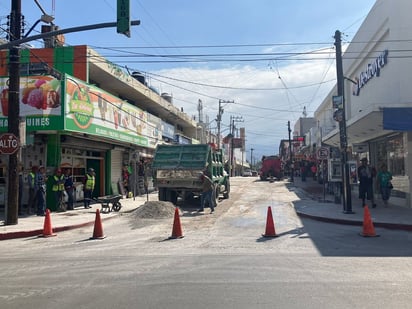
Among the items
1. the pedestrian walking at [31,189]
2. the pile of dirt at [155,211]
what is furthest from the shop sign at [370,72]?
the pedestrian walking at [31,189]

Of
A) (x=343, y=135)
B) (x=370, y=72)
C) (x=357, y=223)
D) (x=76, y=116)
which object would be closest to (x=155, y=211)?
(x=76, y=116)

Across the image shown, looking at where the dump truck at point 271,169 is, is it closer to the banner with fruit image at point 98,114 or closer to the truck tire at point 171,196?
the banner with fruit image at point 98,114

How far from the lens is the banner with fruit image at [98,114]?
58.7 feet

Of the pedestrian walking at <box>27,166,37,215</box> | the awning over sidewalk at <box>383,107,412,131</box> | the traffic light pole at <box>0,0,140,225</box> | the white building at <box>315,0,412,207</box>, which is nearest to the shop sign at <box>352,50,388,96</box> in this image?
the white building at <box>315,0,412,207</box>

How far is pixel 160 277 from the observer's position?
730 cm

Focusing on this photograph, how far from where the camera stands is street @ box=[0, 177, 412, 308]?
5957mm

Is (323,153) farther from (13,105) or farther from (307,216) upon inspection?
(13,105)

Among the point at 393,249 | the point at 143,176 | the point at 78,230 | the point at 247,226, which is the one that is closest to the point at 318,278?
the point at 393,249

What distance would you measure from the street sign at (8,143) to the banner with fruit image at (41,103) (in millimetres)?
3267

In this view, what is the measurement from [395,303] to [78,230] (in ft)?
35.0

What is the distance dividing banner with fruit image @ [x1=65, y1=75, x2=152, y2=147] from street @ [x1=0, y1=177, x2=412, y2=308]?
6202 mm

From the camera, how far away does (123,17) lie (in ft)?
37.6

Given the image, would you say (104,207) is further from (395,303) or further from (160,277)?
(395,303)

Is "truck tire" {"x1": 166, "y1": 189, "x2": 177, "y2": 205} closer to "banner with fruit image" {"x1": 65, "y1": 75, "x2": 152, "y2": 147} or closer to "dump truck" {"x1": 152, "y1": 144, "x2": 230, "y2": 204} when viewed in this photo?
"dump truck" {"x1": 152, "y1": 144, "x2": 230, "y2": 204}
